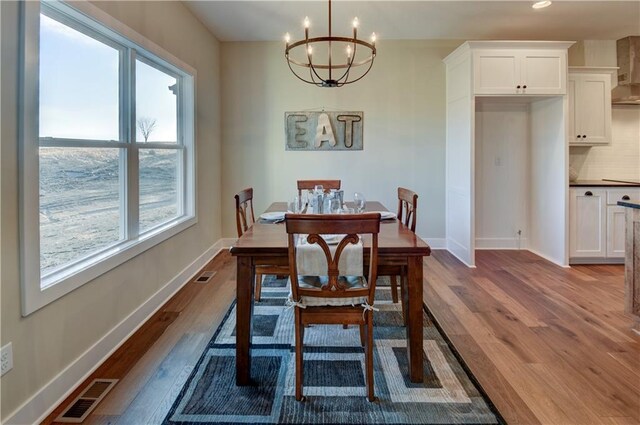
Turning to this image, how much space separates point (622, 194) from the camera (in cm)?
Answer: 429

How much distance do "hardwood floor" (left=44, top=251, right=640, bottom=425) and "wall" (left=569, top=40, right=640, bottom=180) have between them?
1567 mm

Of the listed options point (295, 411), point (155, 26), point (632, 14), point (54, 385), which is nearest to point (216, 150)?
point (155, 26)

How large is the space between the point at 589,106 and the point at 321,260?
14.2 feet

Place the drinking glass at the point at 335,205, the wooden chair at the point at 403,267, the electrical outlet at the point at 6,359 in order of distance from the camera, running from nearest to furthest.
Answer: the electrical outlet at the point at 6,359 < the wooden chair at the point at 403,267 < the drinking glass at the point at 335,205

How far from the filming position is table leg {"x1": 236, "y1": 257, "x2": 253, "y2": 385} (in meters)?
2.01

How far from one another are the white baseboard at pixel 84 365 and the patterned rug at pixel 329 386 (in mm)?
590

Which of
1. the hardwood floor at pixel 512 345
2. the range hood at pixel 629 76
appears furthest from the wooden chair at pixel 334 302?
the range hood at pixel 629 76

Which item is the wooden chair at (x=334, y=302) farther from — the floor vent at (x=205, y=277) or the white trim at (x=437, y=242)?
the white trim at (x=437, y=242)

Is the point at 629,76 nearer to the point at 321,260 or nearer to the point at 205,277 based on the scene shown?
the point at 321,260

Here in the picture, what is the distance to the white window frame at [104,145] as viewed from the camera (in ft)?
5.73

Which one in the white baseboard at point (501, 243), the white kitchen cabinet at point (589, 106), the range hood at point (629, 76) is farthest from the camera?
the white baseboard at point (501, 243)

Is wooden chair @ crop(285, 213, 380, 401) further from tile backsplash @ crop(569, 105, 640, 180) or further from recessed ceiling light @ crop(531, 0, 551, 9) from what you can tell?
tile backsplash @ crop(569, 105, 640, 180)

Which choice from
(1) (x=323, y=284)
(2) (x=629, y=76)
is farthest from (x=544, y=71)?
(1) (x=323, y=284)

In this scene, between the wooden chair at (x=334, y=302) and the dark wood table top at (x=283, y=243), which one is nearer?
the wooden chair at (x=334, y=302)
